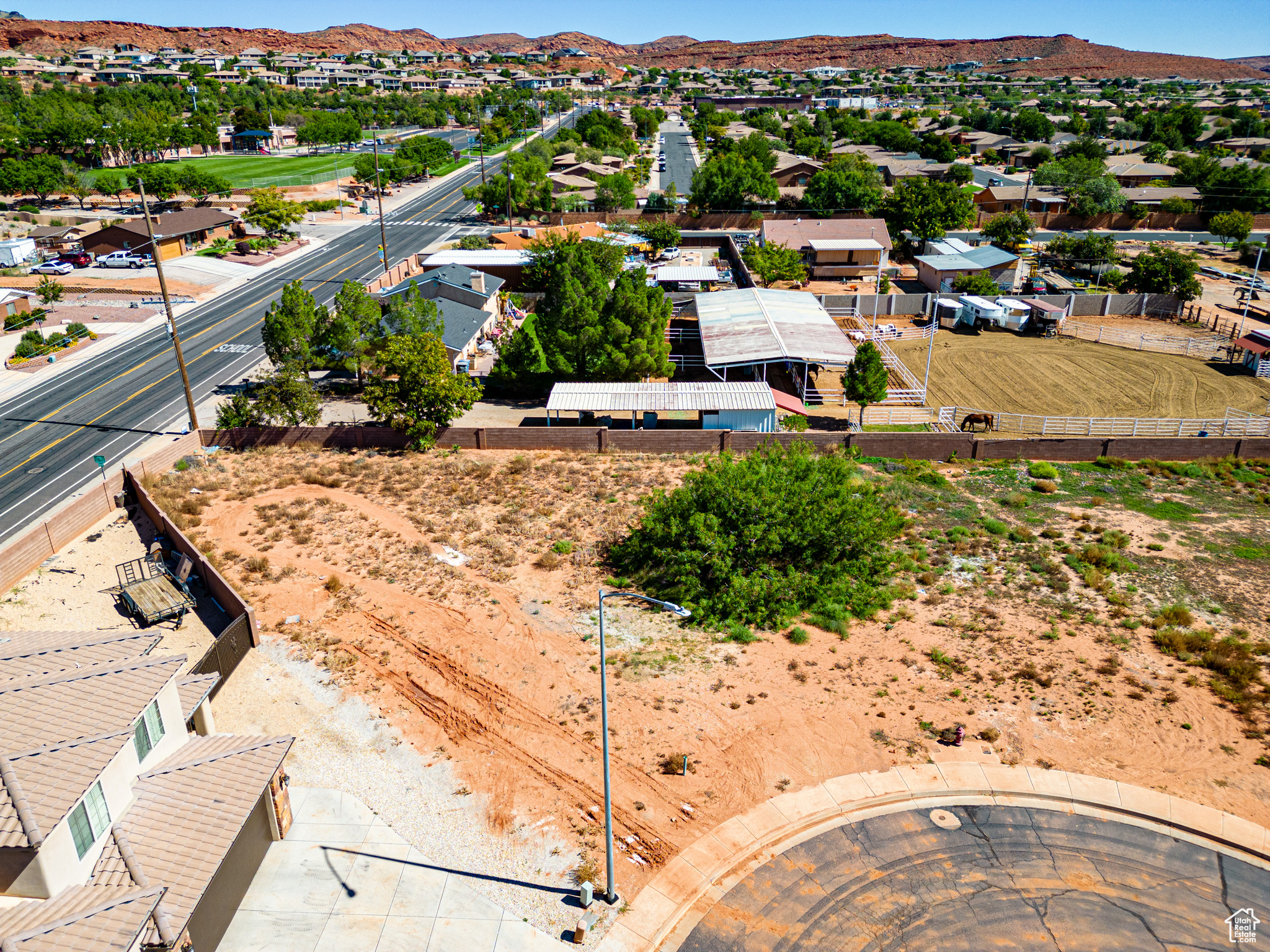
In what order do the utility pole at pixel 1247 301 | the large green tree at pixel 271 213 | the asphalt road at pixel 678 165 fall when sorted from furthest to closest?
the asphalt road at pixel 678 165 → the large green tree at pixel 271 213 → the utility pole at pixel 1247 301

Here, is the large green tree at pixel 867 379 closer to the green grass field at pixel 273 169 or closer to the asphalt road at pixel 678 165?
the asphalt road at pixel 678 165

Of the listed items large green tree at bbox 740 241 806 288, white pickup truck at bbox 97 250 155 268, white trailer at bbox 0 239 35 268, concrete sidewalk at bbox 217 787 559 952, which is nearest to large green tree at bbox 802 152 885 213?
large green tree at bbox 740 241 806 288

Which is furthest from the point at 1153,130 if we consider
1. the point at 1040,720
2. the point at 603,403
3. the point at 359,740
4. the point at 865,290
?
the point at 359,740

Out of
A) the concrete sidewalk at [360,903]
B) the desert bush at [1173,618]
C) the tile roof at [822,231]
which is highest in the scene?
the tile roof at [822,231]

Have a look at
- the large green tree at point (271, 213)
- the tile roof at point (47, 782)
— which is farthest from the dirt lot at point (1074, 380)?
the large green tree at point (271, 213)

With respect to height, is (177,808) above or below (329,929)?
above

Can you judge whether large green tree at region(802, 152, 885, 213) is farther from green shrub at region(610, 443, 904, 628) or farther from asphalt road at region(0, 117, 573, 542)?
green shrub at region(610, 443, 904, 628)

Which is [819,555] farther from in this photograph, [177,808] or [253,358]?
[253,358]
